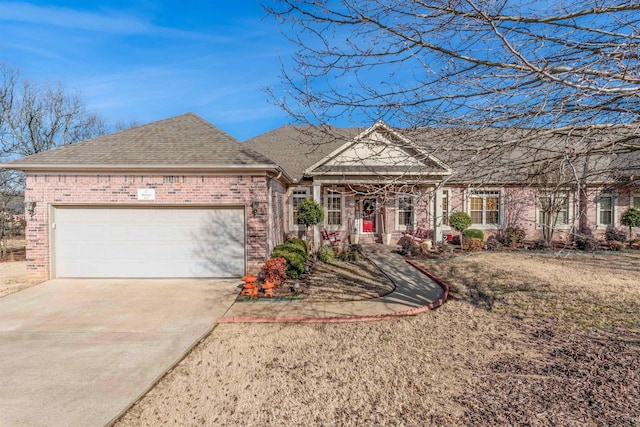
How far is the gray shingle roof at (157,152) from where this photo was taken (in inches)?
341

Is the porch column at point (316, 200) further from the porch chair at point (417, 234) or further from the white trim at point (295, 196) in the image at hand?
the porch chair at point (417, 234)

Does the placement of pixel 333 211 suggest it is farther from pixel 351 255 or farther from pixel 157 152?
pixel 157 152

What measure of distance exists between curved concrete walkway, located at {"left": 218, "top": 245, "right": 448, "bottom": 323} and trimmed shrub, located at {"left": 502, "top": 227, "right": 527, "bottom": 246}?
8339mm

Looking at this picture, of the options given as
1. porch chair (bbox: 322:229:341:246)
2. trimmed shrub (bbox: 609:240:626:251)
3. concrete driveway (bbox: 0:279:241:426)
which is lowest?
concrete driveway (bbox: 0:279:241:426)

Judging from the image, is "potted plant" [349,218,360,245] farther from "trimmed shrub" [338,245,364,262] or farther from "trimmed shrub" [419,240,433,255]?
"trimmed shrub" [419,240,433,255]

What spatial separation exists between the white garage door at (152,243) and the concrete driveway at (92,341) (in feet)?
1.87

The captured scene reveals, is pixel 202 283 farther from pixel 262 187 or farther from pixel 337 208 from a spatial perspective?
pixel 337 208

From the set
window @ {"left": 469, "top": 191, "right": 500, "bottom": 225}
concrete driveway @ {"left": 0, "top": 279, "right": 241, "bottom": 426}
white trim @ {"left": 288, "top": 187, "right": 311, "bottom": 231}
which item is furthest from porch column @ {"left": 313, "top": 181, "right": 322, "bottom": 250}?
window @ {"left": 469, "top": 191, "right": 500, "bottom": 225}

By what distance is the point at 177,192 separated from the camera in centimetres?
898

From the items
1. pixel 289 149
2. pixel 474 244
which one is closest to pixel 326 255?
pixel 474 244

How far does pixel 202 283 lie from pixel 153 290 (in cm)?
118

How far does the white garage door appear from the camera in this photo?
9070mm

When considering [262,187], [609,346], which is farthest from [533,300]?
[262,187]

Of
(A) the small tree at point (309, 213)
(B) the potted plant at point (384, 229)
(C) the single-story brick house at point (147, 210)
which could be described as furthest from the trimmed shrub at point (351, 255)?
(C) the single-story brick house at point (147, 210)
